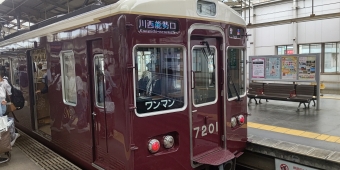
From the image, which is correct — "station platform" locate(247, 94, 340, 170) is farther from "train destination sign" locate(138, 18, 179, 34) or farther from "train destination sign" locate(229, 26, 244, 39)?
"train destination sign" locate(138, 18, 179, 34)

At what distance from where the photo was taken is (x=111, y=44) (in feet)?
10.3

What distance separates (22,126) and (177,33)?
550cm

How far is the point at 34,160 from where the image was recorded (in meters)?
4.64

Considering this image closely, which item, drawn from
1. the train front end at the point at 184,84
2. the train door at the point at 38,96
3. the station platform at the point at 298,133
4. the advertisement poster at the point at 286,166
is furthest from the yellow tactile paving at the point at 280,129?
the train door at the point at 38,96

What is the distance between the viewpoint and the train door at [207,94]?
360 centimetres

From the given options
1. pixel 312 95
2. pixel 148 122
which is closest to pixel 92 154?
pixel 148 122

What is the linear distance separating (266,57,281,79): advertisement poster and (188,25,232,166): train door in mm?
5729

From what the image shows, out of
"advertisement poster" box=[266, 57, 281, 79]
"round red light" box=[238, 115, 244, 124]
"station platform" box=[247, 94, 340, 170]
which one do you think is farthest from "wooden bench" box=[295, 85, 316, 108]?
"round red light" box=[238, 115, 244, 124]

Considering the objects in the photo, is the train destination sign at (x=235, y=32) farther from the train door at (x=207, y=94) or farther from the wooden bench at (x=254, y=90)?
the wooden bench at (x=254, y=90)

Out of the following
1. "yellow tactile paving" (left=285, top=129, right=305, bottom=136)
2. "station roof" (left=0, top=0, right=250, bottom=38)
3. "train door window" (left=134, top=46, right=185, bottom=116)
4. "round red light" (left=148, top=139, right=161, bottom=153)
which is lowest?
"yellow tactile paving" (left=285, top=129, right=305, bottom=136)

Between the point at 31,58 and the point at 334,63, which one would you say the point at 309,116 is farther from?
the point at 334,63

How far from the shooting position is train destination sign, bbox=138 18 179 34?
9.95 ft

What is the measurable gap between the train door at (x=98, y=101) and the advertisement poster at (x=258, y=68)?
7.08 metres

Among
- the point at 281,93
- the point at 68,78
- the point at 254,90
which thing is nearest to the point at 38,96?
the point at 68,78
